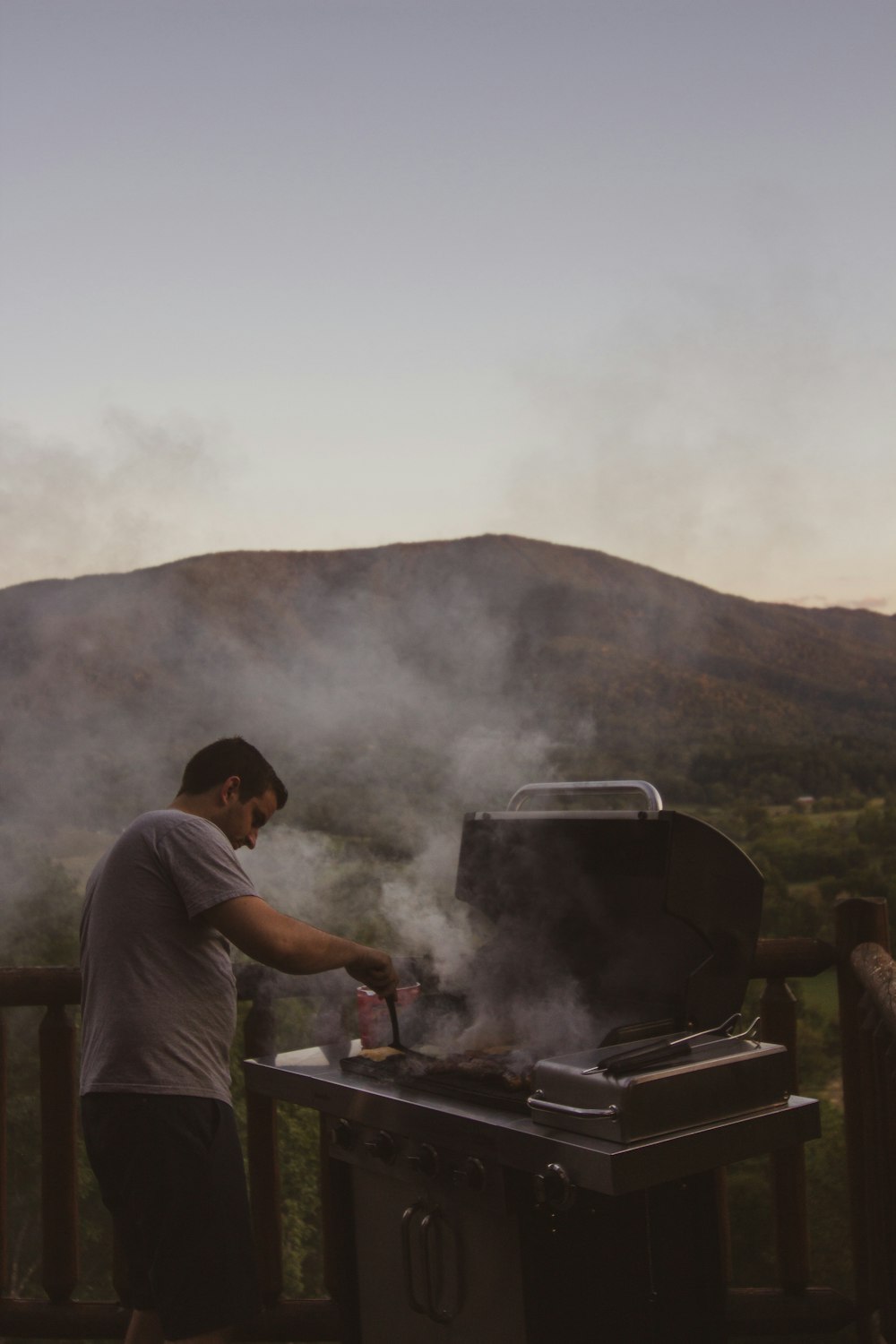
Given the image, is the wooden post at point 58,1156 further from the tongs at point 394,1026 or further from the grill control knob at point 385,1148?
the grill control knob at point 385,1148

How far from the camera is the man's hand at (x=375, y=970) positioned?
7.22 ft

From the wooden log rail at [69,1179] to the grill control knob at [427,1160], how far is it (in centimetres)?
79

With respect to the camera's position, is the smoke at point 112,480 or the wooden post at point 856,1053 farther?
the smoke at point 112,480

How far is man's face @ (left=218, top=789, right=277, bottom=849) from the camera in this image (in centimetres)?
233

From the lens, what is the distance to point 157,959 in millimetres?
2084

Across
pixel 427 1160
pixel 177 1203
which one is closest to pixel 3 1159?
pixel 177 1203

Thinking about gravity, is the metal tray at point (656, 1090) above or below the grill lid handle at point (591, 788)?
below

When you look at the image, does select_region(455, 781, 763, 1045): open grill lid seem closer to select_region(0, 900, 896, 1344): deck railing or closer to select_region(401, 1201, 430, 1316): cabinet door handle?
select_region(0, 900, 896, 1344): deck railing

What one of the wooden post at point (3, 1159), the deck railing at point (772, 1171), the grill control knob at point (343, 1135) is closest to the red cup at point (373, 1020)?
the grill control knob at point (343, 1135)

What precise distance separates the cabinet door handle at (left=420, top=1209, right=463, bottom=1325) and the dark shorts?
390 millimetres

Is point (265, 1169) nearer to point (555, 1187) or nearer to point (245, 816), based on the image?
point (245, 816)

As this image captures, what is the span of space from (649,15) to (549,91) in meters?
0.74

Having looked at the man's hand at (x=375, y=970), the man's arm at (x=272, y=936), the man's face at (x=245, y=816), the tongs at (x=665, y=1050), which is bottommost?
the tongs at (x=665, y=1050)

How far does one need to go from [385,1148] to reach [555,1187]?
519 millimetres
